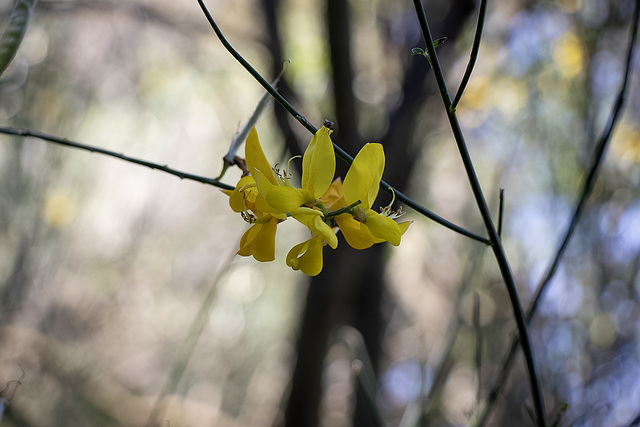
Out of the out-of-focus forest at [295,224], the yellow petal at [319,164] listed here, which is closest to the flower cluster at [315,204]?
the yellow petal at [319,164]

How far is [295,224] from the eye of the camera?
182 cm

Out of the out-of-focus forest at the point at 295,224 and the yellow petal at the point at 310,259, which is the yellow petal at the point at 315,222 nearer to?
the yellow petal at the point at 310,259

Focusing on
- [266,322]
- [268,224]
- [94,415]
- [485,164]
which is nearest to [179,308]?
[266,322]

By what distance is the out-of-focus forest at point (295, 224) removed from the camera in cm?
102

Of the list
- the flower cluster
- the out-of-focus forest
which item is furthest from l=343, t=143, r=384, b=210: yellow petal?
the out-of-focus forest

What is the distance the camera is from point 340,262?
1106 mm

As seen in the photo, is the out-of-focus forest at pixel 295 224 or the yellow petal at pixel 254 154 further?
the out-of-focus forest at pixel 295 224

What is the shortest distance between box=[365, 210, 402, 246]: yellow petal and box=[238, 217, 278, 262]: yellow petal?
5 cm

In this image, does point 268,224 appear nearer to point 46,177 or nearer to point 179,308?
point 46,177

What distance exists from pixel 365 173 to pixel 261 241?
0.06 m

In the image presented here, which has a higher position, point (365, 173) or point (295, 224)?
point (295, 224)

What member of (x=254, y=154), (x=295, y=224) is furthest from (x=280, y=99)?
(x=295, y=224)

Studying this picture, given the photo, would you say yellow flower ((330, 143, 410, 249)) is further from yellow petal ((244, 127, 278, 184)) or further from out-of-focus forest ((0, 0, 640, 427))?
out-of-focus forest ((0, 0, 640, 427))

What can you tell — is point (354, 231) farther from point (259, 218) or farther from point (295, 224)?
point (295, 224)
